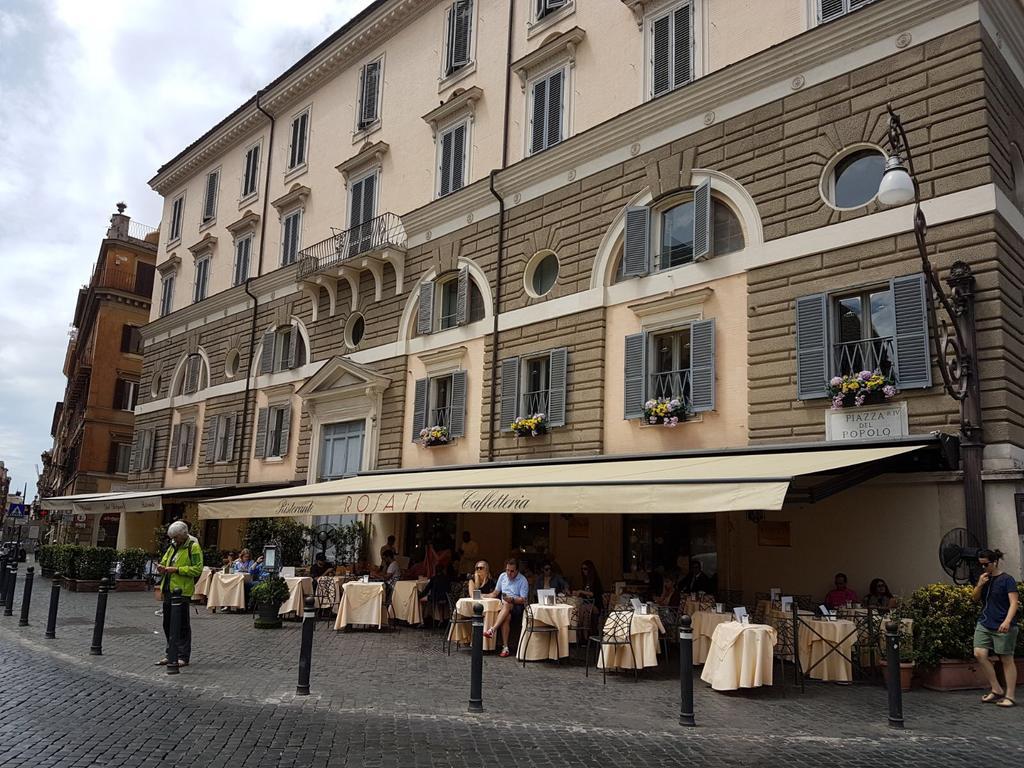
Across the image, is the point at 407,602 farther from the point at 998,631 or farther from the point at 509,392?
the point at 998,631

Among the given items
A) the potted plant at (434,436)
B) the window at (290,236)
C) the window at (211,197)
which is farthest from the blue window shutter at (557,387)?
the window at (211,197)

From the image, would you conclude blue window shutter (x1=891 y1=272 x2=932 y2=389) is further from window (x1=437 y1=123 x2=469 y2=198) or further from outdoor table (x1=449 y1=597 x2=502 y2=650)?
window (x1=437 y1=123 x2=469 y2=198)

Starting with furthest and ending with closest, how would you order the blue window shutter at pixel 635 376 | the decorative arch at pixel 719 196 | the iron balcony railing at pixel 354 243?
1. the iron balcony railing at pixel 354 243
2. the blue window shutter at pixel 635 376
3. the decorative arch at pixel 719 196

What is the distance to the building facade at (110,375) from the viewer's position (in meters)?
37.8

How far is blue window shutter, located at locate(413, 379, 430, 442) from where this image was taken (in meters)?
18.5

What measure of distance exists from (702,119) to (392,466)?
392 inches

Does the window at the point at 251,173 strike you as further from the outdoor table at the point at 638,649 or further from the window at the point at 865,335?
the outdoor table at the point at 638,649

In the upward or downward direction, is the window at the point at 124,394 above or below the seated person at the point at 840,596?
above

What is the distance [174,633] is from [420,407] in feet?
31.3

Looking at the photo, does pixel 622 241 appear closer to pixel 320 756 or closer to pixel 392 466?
pixel 392 466

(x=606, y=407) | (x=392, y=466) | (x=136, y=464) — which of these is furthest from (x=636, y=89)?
(x=136, y=464)

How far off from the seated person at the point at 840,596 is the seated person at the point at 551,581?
3794 mm

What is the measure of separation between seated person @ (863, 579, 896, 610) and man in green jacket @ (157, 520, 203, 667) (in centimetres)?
840

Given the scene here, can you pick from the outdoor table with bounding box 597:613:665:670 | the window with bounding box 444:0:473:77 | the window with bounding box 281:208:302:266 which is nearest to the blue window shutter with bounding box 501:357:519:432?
the outdoor table with bounding box 597:613:665:670
